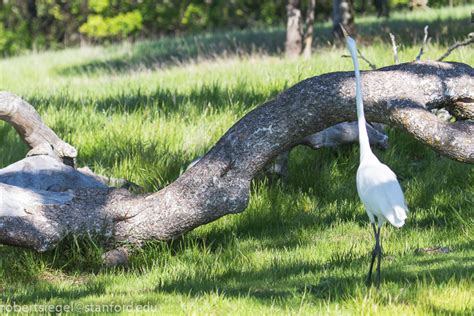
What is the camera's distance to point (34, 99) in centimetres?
1084

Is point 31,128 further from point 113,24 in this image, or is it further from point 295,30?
point 113,24

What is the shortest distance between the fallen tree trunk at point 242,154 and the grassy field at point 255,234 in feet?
0.81

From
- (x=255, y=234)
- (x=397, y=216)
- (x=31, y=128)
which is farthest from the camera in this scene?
(x=255, y=234)

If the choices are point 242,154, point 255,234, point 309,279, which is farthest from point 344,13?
point 309,279

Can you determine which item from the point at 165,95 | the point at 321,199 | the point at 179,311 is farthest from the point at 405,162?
the point at 179,311

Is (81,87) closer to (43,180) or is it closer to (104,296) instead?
(43,180)

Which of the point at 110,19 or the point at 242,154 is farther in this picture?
the point at 110,19

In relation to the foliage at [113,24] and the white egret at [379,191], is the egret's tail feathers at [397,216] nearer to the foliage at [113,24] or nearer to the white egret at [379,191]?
the white egret at [379,191]

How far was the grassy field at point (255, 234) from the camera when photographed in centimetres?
468

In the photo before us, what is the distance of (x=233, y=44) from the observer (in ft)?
64.3

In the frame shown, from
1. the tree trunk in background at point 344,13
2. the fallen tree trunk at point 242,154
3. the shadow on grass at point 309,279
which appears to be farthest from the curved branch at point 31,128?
the tree trunk in background at point 344,13

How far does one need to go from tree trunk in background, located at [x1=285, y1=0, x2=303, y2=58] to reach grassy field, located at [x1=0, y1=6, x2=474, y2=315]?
3967 mm

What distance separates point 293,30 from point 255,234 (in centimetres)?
928

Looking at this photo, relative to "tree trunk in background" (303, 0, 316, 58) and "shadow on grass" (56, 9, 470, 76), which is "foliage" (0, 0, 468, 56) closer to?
"shadow on grass" (56, 9, 470, 76)
